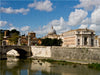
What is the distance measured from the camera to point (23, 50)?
34281 millimetres

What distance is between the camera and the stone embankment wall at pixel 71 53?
1019 inches

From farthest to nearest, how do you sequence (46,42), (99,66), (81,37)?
(46,42) < (81,37) < (99,66)

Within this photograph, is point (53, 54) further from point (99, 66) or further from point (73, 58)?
point (99, 66)

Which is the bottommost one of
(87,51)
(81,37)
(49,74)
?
(49,74)

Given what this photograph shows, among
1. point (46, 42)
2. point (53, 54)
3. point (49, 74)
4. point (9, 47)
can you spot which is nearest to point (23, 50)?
point (9, 47)

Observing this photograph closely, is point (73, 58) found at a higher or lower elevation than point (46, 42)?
lower

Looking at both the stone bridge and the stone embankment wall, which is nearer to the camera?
the stone embankment wall

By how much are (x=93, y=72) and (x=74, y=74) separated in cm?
245

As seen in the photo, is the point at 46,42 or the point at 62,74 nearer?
the point at 62,74

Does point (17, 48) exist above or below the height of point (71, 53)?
above

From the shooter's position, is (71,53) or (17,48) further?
(17,48)

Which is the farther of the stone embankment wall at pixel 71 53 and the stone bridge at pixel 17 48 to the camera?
the stone bridge at pixel 17 48

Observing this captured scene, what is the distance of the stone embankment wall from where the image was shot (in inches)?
1019

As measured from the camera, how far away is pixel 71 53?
28562 mm
